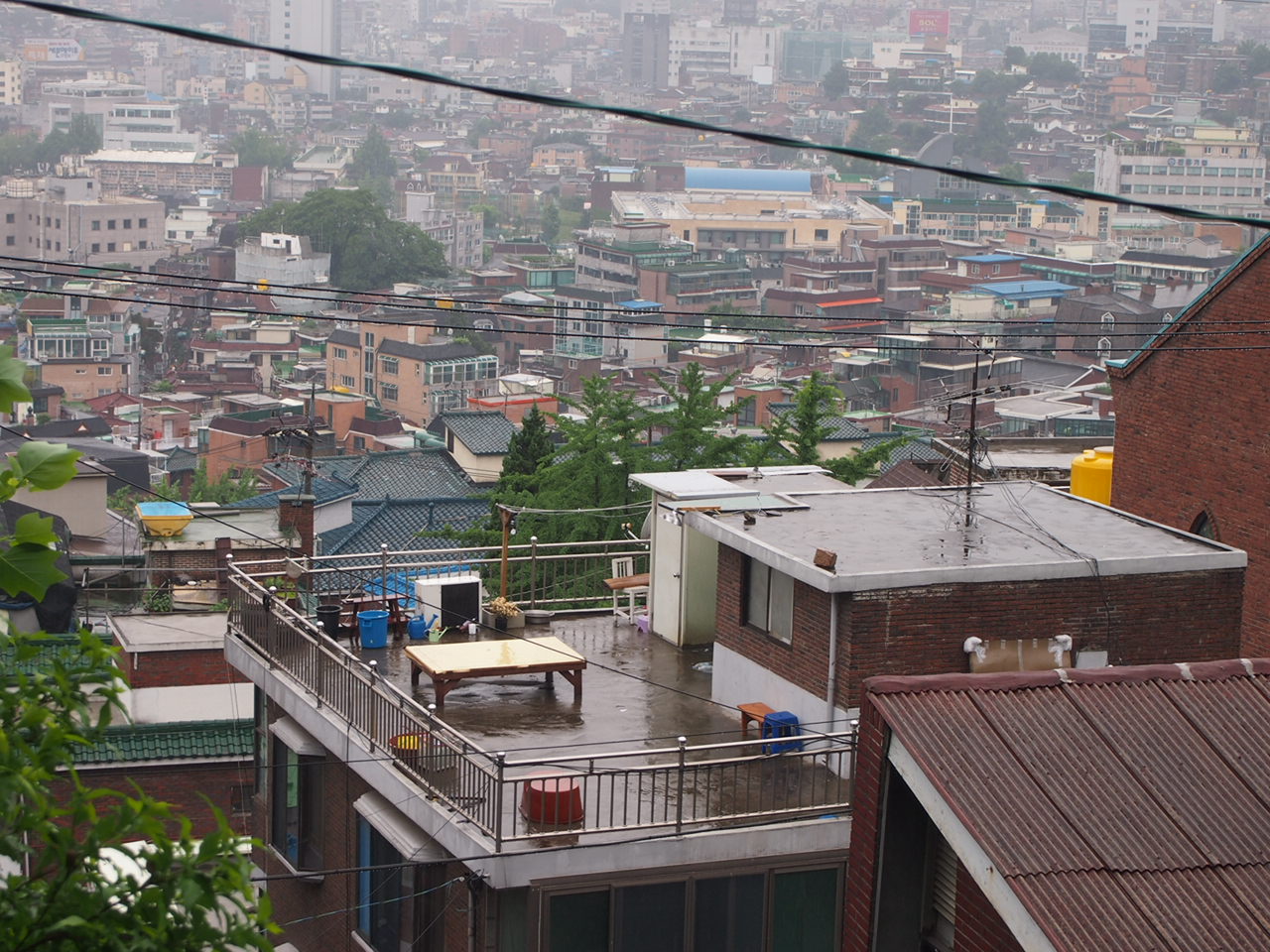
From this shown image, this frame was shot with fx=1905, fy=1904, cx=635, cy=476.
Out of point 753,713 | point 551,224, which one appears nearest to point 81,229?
point 551,224

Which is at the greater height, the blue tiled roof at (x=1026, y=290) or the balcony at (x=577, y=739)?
the balcony at (x=577, y=739)

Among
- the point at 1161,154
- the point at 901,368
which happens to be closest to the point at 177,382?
the point at 901,368

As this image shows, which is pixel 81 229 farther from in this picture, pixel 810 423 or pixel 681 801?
pixel 681 801

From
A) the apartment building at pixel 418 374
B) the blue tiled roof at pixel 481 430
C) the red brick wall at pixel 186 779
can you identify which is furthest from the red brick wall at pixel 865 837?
the apartment building at pixel 418 374

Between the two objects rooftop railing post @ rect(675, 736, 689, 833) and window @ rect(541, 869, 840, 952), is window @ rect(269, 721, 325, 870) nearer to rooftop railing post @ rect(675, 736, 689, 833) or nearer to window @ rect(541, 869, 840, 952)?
window @ rect(541, 869, 840, 952)

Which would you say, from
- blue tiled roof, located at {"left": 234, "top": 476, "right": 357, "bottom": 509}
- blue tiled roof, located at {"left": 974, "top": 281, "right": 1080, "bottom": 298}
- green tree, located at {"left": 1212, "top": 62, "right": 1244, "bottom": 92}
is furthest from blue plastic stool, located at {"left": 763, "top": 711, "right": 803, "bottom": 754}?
green tree, located at {"left": 1212, "top": 62, "right": 1244, "bottom": 92}

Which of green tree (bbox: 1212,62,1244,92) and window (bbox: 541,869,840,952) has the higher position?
green tree (bbox: 1212,62,1244,92)

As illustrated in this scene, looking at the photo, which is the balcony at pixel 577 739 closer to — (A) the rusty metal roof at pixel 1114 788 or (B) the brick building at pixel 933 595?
(B) the brick building at pixel 933 595
